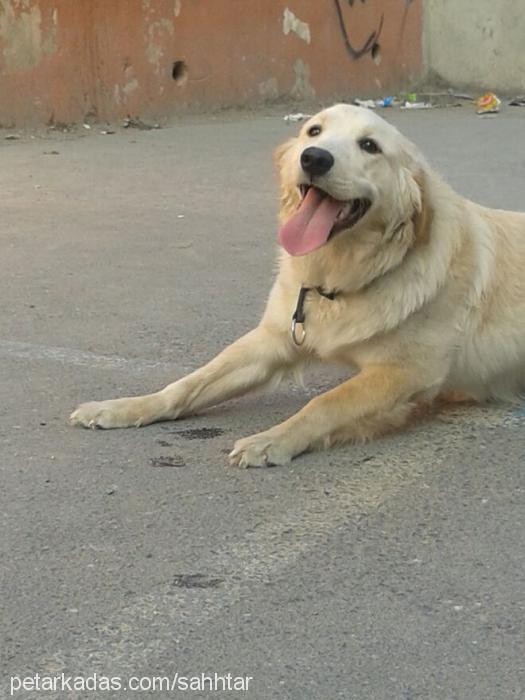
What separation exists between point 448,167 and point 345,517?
23.4 ft

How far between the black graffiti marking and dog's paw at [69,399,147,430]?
475 inches

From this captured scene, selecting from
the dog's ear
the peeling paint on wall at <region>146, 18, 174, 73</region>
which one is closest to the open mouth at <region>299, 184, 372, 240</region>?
the dog's ear

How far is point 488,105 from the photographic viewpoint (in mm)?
15531

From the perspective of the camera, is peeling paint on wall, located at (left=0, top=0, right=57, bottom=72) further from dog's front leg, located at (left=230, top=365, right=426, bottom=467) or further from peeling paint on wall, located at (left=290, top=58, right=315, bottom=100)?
dog's front leg, located at (left=230, top=365, right=426, bottom=467)

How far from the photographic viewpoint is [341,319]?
4.23m

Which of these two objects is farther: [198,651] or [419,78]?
[419,78]

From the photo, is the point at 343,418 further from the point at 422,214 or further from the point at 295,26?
the point at 295,26

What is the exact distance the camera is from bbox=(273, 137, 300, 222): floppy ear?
4148 mm

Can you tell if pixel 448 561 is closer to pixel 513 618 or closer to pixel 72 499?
pixel 513 618

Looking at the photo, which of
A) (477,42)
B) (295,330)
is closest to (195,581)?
(295,330)

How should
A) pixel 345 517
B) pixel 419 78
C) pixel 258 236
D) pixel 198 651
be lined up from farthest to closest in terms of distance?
pixel 419 78, pixel 258 236, pixel 345 517, pixel 198 651

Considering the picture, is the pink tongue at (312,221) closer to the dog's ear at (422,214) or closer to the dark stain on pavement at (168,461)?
the dog's ear at (422,214)

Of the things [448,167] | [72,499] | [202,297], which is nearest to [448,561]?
[72,499]

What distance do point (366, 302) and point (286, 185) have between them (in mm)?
480
